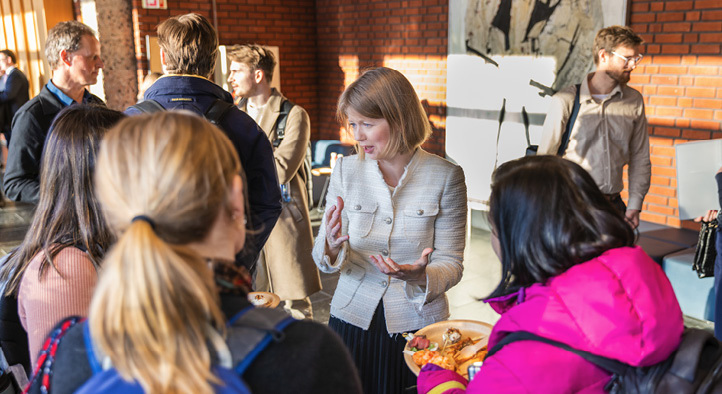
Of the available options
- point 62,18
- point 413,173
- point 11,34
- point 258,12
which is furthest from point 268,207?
point 11,34

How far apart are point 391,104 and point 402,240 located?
47 cm

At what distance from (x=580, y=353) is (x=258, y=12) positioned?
7673 mm

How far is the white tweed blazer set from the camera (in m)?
1.93

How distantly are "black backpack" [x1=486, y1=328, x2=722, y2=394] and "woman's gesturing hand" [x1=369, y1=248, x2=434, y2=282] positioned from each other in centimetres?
77

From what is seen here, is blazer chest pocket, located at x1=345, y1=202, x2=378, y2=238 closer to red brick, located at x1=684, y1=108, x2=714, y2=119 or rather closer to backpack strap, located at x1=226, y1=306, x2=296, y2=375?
backpack strap, located at x1=226, y1=306, x2=296, y2=375

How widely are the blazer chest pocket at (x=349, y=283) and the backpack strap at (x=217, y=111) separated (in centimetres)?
74

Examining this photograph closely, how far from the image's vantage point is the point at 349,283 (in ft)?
6.61

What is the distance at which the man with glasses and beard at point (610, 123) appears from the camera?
3504 mm

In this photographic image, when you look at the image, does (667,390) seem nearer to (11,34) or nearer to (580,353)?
(580,353)

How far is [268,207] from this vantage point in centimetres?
236

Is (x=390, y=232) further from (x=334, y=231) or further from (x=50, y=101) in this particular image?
(x=50, y=101)

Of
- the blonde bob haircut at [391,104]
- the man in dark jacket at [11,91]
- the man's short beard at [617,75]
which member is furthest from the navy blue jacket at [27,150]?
the man in dark jacket at [11,91]

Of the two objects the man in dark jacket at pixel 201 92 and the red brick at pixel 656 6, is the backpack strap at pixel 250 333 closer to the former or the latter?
the man in dark jacket at pixel 201 92

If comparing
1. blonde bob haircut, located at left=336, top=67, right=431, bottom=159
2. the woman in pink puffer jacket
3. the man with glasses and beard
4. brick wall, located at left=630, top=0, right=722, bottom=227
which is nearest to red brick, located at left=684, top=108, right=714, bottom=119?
brick wall, located at left=630, top=0, right=722, bottom=227
